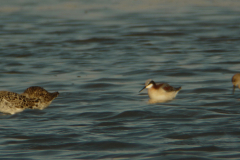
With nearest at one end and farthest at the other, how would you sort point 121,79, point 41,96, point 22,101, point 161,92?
point 22,101
point 41,96
point 161,92
point 121,79

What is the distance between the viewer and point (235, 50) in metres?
17.9

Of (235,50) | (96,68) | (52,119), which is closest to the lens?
(52,119)

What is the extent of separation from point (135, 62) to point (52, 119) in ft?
21.0

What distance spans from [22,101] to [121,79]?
383cm

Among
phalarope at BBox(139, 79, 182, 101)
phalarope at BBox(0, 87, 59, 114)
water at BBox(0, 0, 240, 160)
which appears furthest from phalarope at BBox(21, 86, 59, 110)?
phalarope at BBox(139, 79, 182, 101)

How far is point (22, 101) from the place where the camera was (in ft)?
35.6

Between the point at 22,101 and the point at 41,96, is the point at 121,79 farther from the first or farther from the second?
the point at 22,101

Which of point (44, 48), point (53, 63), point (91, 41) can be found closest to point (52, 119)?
point (53, 63)

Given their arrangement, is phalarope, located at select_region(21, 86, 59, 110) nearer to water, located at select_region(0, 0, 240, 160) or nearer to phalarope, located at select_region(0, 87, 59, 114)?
phalarope, located at select_region(0, 87, 59, 114)

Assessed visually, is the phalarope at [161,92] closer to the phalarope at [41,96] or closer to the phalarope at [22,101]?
the phalarope at [41,96]

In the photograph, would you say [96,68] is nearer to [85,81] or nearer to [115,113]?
[85,81]

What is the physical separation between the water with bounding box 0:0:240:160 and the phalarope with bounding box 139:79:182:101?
225 mm

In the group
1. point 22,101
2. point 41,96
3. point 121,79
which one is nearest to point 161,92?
point 121,79

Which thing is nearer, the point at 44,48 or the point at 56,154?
the point at 56,154
